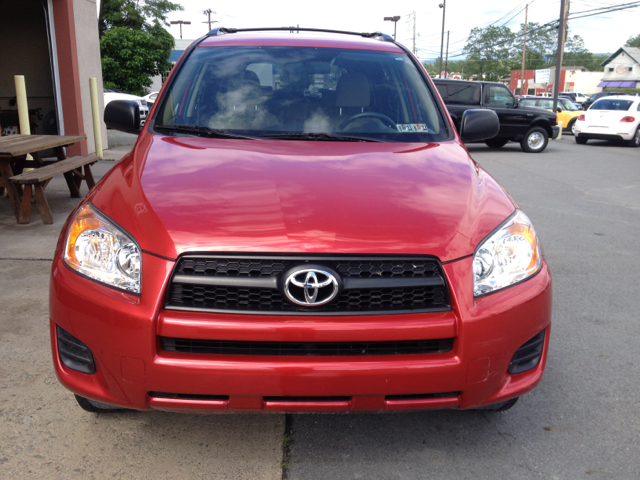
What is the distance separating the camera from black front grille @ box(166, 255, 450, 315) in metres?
1.94

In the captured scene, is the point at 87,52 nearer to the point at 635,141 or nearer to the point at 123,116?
the point at 123,116

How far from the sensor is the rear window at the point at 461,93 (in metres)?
15.6

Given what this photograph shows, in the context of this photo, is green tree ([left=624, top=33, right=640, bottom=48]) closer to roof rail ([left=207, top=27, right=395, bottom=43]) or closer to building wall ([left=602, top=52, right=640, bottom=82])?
building wall ([left=602, top=52, right=640, bottom=82])

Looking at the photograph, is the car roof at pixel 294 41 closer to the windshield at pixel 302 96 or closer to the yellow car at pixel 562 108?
the windshield at pixel 302 96

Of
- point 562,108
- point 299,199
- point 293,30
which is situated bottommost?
point 562,108

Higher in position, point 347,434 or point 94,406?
point 94,406

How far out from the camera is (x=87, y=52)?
11.5 meters

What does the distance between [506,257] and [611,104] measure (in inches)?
727

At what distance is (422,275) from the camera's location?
2.02 metres

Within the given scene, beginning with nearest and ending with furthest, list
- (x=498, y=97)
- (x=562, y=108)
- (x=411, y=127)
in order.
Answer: (x=411, y=127), (x=498, y=97), (x=562, y=108)

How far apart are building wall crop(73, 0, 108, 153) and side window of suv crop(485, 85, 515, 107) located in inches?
376

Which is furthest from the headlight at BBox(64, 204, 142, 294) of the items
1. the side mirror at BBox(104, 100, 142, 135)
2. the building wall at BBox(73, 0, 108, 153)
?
the building wall at BBox(73, 0, 108, 153)

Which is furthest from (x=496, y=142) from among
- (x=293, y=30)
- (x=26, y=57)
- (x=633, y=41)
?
(x=633, y=41)

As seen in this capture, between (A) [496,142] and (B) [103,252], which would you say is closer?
(B) [103,252]
